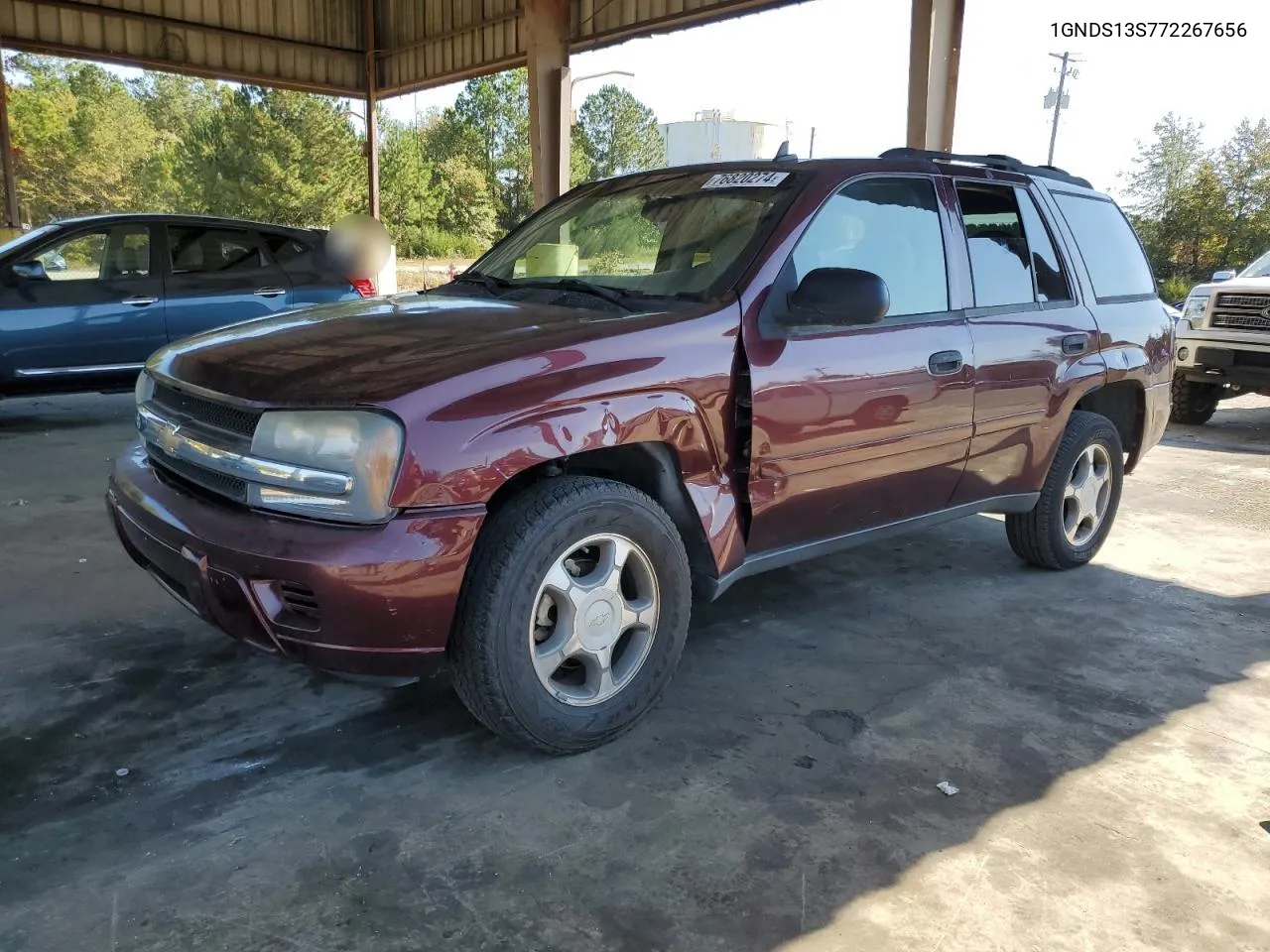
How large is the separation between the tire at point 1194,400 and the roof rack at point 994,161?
5.85 meters

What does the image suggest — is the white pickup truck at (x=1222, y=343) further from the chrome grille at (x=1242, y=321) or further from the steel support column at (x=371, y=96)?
the steel support column at (x=371, y=96)

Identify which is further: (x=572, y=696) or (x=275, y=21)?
(x=275, y=21)

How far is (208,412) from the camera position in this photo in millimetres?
2625

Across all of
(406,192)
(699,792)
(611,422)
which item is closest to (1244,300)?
(611,422)

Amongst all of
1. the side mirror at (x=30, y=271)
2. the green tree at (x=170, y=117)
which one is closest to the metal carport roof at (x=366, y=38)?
the side mirror at (x=30, y=271)

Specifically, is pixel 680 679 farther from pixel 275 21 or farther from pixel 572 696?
pixel 275 21

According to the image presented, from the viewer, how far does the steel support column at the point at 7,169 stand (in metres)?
12.3

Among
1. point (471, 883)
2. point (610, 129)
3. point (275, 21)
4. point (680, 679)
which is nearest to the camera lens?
point (471, 883)

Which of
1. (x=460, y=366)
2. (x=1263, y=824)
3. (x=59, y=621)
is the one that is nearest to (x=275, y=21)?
(x=59, y=621)

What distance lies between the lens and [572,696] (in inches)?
106

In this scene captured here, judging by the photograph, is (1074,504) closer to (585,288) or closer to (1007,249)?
(1007,249)

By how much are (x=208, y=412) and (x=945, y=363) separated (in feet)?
8.11

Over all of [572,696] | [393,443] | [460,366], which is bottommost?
[572,696]

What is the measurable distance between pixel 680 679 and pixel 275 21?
15.1m
